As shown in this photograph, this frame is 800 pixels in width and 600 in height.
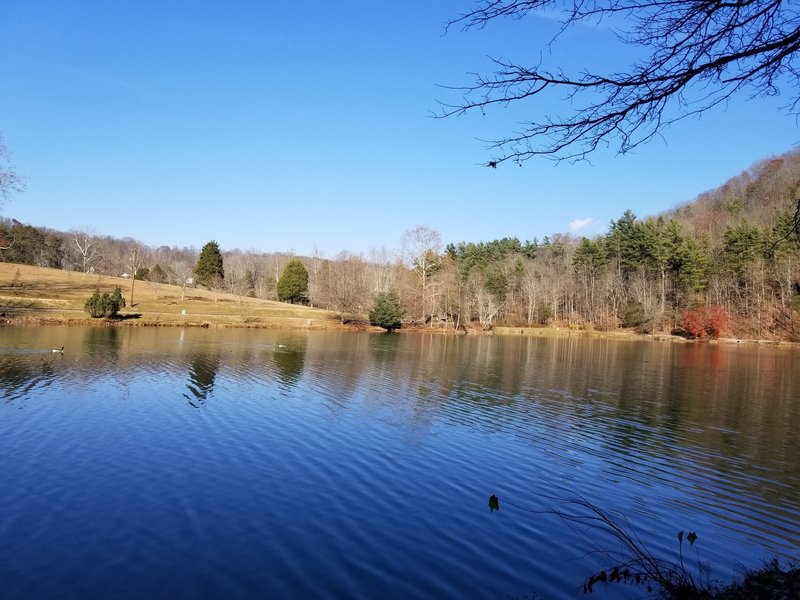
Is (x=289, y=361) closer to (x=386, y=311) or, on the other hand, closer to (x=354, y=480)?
(x=354, y=480)

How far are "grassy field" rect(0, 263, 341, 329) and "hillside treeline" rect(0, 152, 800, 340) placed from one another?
484 centimetres

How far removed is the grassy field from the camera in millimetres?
51562

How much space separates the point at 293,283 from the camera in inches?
3661

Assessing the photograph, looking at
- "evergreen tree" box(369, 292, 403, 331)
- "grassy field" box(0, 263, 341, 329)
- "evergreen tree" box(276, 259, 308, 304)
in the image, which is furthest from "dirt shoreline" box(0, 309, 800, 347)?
"evergreen tree" box(276, 259, 308, 304)

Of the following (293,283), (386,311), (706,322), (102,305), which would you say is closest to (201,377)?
(102,305)

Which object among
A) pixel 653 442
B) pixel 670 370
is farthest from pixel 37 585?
pixel 670 370

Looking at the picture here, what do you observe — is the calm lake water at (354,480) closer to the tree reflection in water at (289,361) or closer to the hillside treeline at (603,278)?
the tree reflection in water at (289,361)

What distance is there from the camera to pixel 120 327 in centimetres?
4900

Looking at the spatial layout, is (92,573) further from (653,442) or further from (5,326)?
(5,326)

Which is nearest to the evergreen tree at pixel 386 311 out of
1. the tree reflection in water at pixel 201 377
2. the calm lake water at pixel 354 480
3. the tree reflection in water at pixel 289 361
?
the tree reflection in water at pixel 289 361

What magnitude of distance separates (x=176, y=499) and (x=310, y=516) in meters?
2.75

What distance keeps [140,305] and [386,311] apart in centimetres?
3107

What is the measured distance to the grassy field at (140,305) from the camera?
51.6m

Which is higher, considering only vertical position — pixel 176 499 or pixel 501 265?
pixel 501 265
